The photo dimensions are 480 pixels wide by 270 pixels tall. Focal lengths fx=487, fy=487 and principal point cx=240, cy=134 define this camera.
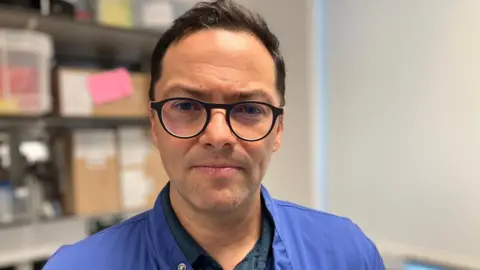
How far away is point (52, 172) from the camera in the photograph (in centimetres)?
183

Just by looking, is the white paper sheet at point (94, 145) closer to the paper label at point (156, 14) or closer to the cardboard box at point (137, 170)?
the cardboard box at point (137, 170)

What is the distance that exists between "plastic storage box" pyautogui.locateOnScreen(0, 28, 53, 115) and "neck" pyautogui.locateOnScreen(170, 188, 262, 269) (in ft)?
2.83

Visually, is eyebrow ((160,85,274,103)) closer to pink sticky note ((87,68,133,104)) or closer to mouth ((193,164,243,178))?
mouth ((193,164,243,178))

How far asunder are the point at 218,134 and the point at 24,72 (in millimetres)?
1061

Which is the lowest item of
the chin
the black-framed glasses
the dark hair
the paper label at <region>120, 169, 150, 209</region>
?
the paper label at <region>120, 169, 150, 209</region>

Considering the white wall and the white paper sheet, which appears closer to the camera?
the white paper sheet

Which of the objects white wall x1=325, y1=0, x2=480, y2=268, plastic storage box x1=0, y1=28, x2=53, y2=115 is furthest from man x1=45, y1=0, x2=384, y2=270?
white wall x1=325, y1=0, x2=480, y2=268

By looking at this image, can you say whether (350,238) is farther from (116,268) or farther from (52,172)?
(52,172)

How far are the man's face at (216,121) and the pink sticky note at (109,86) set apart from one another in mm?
895

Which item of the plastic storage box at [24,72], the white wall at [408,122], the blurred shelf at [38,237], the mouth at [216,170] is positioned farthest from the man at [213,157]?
the white wall at [408,122]

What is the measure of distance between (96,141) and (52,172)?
20 centimetres

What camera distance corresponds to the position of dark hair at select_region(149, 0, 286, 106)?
102 centimetres

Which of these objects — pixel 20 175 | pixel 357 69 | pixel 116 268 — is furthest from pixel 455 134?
pixel 20 175

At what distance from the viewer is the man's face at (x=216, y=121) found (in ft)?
3.03
